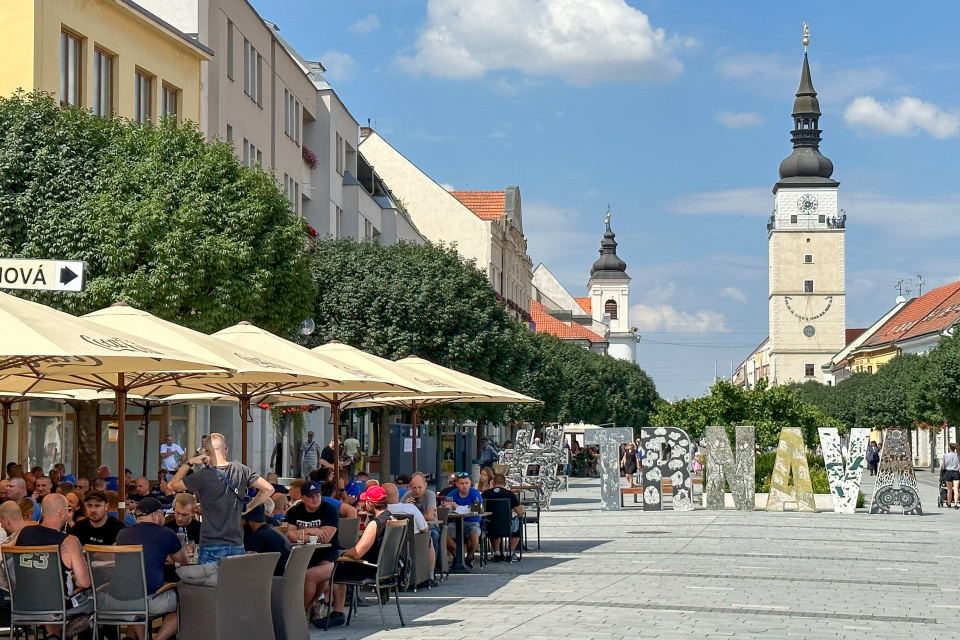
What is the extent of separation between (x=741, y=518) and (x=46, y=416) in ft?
47.5

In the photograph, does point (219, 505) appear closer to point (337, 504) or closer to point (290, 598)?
point (290, 598)

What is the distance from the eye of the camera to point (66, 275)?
1035cm

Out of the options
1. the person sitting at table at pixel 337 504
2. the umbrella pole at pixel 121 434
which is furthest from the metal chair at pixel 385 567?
the umbrella pole at pixel 121 434

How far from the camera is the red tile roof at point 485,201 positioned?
3315 inches

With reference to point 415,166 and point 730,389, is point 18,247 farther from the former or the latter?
point 415,166

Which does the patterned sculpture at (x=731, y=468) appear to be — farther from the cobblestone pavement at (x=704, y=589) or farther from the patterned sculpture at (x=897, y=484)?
the cobblestone pavement at (x=704, y=589)

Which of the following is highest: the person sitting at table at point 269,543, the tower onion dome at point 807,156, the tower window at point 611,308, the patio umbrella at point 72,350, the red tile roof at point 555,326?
the tower onion dome at point 807,156

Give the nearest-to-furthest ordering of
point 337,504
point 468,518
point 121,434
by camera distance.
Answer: point 121,434
point 337,504
point 468,518

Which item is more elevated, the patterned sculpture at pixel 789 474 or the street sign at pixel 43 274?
the street sign at pixel 43 274

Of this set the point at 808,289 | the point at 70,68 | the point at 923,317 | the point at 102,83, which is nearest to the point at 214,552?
the point at 70,68

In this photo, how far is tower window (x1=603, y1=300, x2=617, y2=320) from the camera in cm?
17225

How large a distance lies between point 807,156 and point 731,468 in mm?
131115

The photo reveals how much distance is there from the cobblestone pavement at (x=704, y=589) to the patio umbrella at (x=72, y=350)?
9.24 ft

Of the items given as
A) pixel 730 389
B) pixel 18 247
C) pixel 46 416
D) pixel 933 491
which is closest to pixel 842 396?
pixel 933 491
